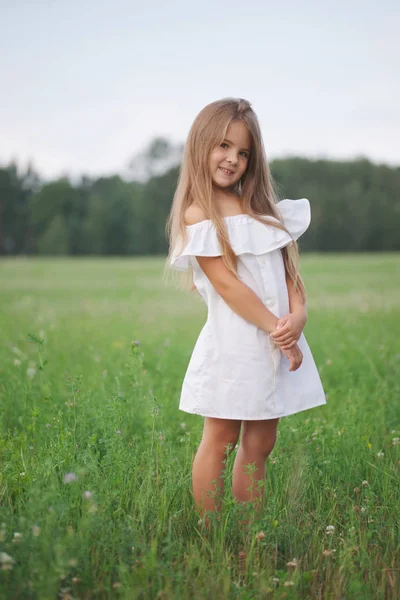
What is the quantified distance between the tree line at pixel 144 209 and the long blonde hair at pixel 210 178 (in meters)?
37.0

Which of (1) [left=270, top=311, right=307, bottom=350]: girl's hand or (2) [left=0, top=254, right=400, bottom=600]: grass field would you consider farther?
(1) [left=270, top=311, right=307, bottom=350]: girl's hand

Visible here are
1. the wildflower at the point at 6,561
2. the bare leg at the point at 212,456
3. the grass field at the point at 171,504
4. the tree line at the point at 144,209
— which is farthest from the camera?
the tree line at the point at 144,209

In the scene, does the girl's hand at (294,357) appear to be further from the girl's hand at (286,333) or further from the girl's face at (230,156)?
the girl's face at (230,156)

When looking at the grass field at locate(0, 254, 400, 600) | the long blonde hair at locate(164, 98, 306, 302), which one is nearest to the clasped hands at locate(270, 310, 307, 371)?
the long blonde hair at locate(164, 98, 306, 302)

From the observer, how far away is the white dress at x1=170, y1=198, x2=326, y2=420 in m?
2.67

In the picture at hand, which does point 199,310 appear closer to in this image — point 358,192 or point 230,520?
point 230,520

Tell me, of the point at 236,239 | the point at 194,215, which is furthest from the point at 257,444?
the point at 194,215

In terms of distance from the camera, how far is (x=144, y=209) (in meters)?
52.4

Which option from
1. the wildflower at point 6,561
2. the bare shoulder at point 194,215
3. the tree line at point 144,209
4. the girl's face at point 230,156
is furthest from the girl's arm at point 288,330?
the tree line at point 144,209

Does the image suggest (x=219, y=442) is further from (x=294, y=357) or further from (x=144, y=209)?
(x=144, y=209)

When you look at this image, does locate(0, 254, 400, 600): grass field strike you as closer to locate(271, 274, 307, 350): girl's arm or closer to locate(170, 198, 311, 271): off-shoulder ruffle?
locate(271, 274, 307, 350): girl's arm

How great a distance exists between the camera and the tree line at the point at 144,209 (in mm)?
45750

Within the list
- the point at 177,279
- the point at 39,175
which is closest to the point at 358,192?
the point at 39,175

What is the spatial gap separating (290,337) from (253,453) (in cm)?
56
